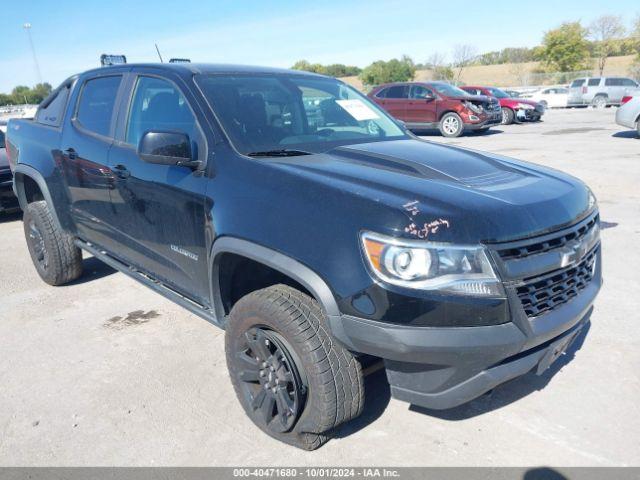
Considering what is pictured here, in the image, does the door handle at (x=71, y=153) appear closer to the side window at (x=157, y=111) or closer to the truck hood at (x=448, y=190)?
the side window at (x=157, y=111)

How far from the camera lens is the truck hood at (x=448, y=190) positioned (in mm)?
2020

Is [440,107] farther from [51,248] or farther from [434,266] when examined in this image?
[434,266]

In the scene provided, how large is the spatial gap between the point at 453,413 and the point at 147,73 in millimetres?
2772

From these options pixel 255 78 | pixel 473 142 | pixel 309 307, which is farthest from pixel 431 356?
pixel 473 142

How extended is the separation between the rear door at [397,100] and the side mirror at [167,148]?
48.2 feet

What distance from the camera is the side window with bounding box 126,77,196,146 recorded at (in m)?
3.01

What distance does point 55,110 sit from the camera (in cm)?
445

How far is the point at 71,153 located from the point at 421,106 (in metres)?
13.9

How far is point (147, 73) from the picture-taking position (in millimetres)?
3355

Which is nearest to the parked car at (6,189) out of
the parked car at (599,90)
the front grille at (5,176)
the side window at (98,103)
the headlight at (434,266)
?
the front grille at (5,176)

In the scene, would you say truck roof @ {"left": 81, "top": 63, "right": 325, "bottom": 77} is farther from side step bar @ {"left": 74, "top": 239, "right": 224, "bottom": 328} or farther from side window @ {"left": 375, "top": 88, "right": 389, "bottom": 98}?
side window @ {"left": 375, "top": 88, "right": 389, "bottom": 98}

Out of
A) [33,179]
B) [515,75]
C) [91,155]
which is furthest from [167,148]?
[515,75]

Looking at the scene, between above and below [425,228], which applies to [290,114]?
above

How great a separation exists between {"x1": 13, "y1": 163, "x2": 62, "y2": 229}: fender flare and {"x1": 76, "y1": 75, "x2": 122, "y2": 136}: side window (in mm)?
721
